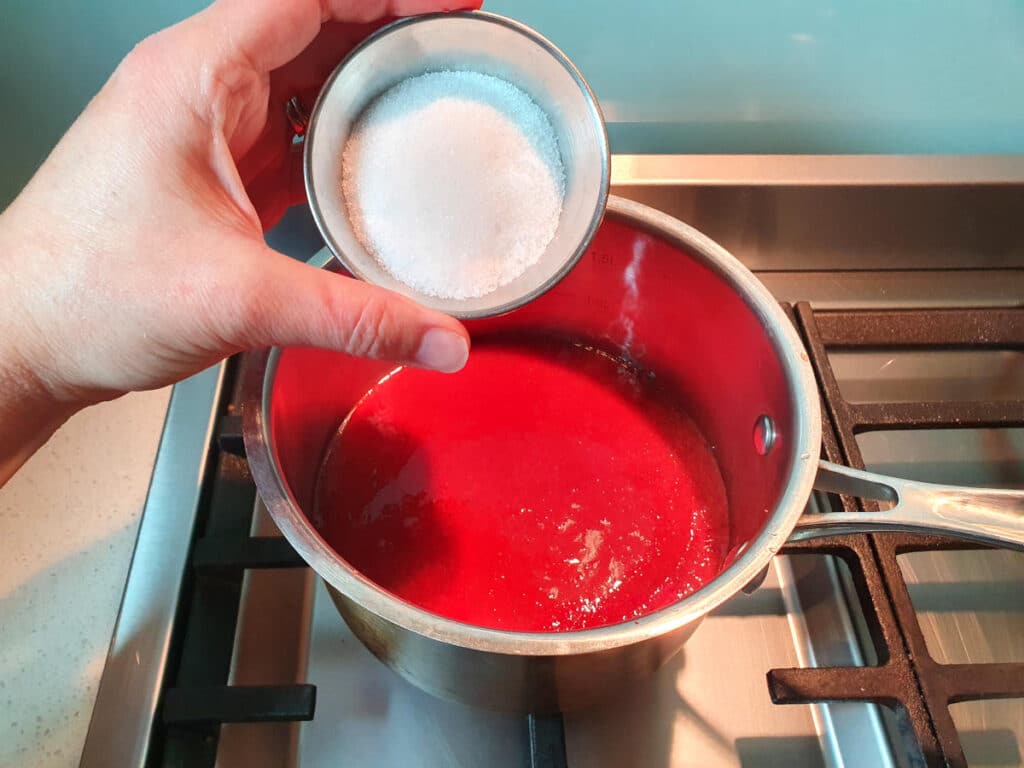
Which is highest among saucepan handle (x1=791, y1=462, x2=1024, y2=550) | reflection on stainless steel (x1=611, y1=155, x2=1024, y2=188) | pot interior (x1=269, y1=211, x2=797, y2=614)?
reflection on stainless steel (x1=611, y1=155, x2=1024, y2=188)

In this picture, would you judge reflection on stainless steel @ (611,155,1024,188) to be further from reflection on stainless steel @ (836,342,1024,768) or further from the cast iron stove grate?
the cast iron stove grate

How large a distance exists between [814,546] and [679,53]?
43 cm

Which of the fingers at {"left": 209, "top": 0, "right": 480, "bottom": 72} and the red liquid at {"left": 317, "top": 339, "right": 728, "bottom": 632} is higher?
the fingers at {"left": 209, "top": 0, "right": 480, "bottom": 72}

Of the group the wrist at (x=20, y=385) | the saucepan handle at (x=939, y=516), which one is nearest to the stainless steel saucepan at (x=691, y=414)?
the saucepan handle at (x=939, y=516)

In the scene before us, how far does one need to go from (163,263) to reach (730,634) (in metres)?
0.43

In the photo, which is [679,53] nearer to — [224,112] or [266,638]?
[224,112]

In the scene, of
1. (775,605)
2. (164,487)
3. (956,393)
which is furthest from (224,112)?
(956,393)

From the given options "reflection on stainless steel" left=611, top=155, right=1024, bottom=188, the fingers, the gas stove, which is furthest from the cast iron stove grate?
"reflection on stainless steel" left=611, top=155, right=1024, bottom=188

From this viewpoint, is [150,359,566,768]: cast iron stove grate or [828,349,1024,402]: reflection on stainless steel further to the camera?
[828,349,1024,402]: reflection on stainless steel

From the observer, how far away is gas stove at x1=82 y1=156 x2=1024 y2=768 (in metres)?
0.45

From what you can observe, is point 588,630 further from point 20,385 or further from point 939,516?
point 20,385

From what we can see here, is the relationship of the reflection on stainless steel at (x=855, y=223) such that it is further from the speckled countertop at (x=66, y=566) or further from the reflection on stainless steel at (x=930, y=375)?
the speckled countertop at (x=66, y=566)

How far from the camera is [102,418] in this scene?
621 millimetres

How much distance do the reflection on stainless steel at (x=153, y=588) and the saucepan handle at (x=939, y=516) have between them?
37 cm
